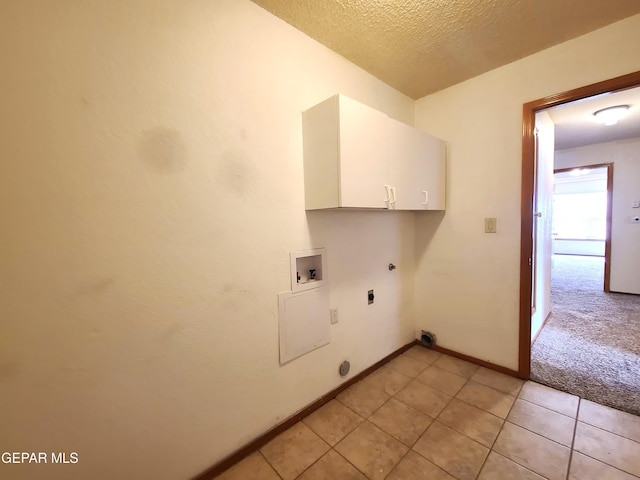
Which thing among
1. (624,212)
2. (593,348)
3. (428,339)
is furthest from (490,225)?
(624,212)

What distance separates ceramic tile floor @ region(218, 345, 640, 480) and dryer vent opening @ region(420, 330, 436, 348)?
540 mm

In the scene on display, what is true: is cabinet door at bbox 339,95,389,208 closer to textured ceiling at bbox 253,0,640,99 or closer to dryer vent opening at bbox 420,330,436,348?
textured ceiling at bbox 253,0,640,99

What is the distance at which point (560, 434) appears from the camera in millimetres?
1528

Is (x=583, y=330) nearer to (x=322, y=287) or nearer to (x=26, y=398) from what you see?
(x=322, y=287)

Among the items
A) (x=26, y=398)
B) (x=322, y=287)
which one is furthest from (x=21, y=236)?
(x=322, y=287)

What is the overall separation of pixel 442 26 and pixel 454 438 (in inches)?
97.1

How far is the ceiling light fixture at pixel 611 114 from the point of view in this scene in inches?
108

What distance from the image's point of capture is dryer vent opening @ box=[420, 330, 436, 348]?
2576 mm

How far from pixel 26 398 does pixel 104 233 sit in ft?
2.03

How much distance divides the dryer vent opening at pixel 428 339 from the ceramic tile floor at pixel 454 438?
54 centimetres

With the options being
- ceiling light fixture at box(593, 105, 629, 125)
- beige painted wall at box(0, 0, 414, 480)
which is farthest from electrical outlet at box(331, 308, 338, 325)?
ceiling light fixture at box(593, 105, 629, 125)

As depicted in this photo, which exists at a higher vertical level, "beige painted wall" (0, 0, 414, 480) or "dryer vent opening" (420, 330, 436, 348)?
"beige painted wall" (0, 0, 414, 480)

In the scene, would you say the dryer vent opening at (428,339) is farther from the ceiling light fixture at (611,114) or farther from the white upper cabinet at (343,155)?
the ceiling light fixture at (611,114)

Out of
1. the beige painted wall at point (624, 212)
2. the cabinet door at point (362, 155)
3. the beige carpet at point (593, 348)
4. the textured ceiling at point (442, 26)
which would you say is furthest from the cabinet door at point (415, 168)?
the beige painted wall at point (624, 212)
